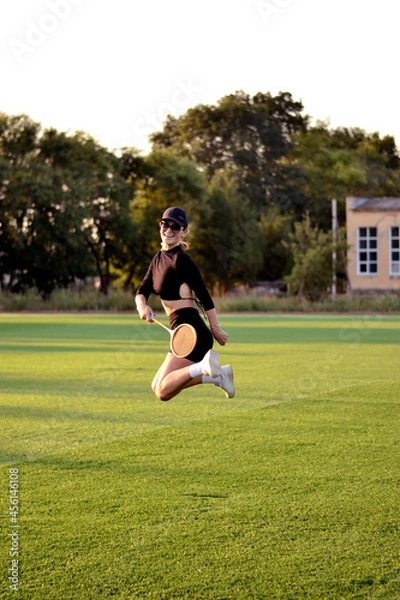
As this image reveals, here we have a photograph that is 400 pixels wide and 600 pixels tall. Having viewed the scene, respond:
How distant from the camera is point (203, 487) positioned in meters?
8.52

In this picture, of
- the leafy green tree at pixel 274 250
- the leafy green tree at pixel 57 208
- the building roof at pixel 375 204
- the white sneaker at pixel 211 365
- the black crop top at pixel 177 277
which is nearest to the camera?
the white sneaker at pixel 211 365

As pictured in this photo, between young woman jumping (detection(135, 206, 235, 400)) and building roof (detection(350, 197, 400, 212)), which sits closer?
young woman jumping (detection(135, 206, 235, 400))

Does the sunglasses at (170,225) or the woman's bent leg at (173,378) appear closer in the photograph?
the woman's bent leg at (173,378)

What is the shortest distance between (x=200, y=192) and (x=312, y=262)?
1694 cm

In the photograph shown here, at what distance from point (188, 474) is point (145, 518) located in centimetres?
167

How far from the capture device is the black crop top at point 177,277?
530 cm

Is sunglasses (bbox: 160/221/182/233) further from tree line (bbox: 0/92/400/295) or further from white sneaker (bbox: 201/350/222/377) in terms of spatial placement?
tree line (bbox: 0/92/400/295)

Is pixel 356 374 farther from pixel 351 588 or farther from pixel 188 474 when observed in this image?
pixel 351 588

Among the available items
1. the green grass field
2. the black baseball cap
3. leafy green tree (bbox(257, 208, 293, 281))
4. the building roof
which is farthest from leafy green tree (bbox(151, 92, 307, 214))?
the black baseball cap

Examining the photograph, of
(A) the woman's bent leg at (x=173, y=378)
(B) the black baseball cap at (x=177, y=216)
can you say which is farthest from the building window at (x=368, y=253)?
(A) the woman's bent leg at (x=173, y=378)

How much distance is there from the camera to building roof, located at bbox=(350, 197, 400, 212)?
55.8 metres

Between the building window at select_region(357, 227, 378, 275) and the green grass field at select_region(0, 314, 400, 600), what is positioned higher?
the building window at select_region(357, 227, 378, 275)

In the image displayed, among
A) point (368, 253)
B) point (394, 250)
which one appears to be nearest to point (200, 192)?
point (368, 253)

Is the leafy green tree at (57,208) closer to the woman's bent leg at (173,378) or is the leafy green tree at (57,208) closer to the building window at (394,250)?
the building window at (394,250)
